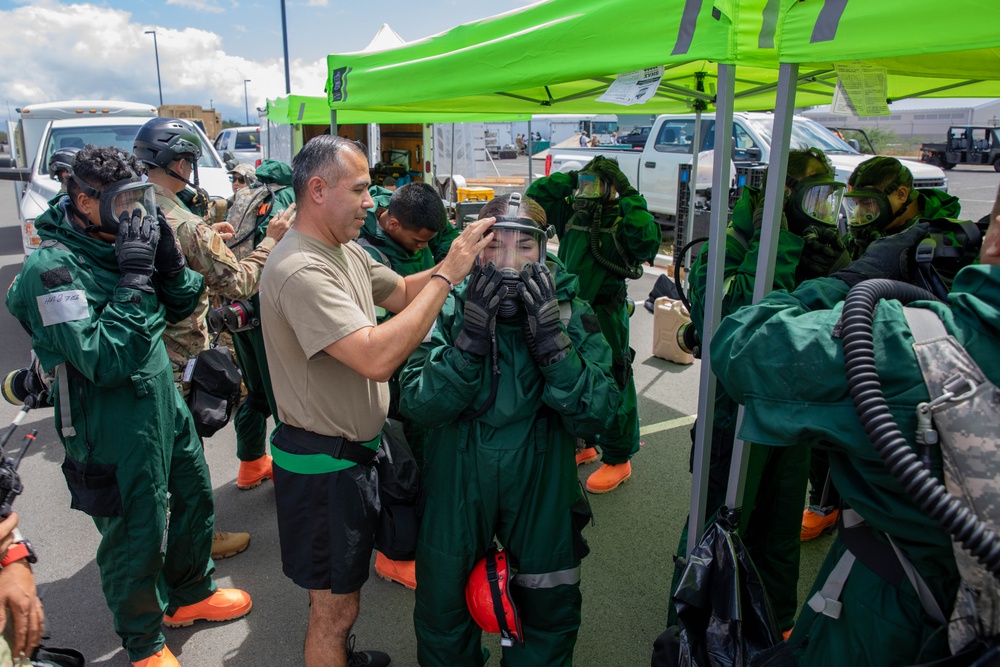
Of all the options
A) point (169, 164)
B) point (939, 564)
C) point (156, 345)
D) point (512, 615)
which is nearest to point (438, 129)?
point (169, 164)

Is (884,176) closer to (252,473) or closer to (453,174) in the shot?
(252,473)

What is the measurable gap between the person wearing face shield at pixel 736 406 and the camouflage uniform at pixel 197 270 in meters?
2.25

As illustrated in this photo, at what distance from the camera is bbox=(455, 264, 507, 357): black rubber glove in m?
2.10

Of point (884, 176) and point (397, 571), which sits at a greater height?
point (884, 176)

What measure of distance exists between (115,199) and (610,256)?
2.88 m

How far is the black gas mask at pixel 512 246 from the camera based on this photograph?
2.19 meters

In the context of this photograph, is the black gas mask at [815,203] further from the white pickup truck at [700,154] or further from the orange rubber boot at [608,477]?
the white pickup truck at [700,154]

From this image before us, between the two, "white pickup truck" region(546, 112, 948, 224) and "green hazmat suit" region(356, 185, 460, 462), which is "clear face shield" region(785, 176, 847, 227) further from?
"white pickup truck" region(546, 112, 948, 224)

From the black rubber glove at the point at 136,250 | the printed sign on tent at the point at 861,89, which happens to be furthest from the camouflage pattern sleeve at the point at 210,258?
the printed sign on tent at the point at 861,89

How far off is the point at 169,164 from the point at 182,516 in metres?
1.72

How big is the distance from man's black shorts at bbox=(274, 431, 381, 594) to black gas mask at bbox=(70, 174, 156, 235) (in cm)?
111

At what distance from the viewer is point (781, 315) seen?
1453 millimetres

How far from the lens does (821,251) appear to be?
9.02 ft

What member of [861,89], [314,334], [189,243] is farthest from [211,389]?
[861,89]
